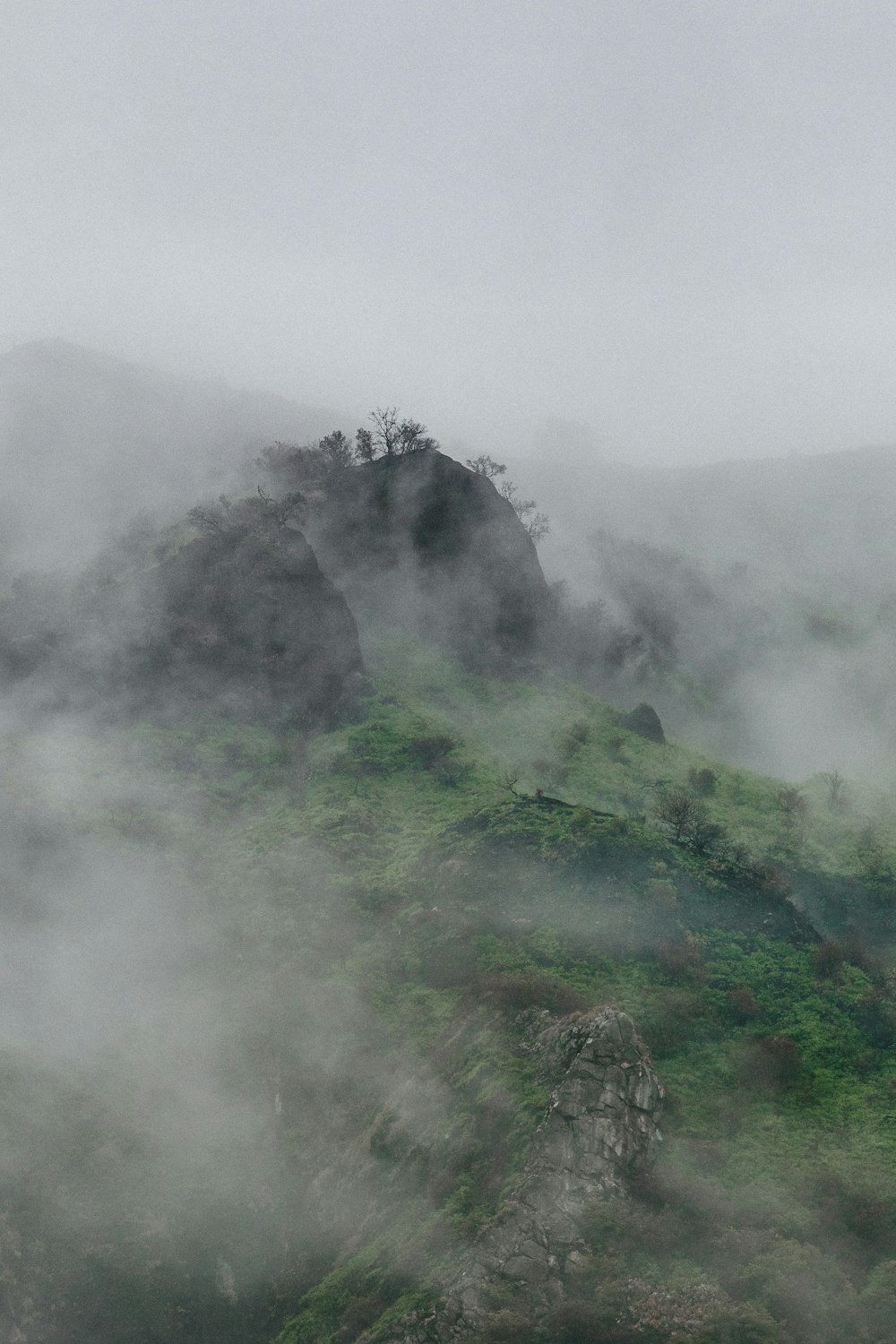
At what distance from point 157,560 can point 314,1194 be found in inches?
2267

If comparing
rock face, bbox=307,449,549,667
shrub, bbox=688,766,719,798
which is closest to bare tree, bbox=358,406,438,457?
rock face, bbox=307,449,549,667

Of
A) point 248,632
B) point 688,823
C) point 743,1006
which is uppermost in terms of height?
point 248,632

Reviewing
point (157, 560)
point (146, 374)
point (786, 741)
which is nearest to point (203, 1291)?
point (157, 560)

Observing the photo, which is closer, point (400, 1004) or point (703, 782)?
point (400, 1004)

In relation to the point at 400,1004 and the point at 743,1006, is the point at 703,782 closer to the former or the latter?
the point at 743,1006

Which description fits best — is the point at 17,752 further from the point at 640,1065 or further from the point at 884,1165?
the point at 884,1165

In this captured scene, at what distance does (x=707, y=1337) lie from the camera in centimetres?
2564

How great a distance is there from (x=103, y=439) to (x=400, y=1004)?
100017 mm

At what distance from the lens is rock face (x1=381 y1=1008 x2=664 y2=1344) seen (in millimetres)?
27547

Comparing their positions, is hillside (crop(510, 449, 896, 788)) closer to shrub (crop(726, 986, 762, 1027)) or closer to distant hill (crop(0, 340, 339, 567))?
shrub (crop(726, 986, 762, 1027))

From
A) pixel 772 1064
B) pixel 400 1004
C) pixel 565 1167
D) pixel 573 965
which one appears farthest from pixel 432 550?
pixel 565 1167

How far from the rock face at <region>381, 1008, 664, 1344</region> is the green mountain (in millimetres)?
111

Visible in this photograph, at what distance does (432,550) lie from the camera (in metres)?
87.4

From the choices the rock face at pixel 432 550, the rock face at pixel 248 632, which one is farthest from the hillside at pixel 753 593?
the rock face at pixel 248 632
